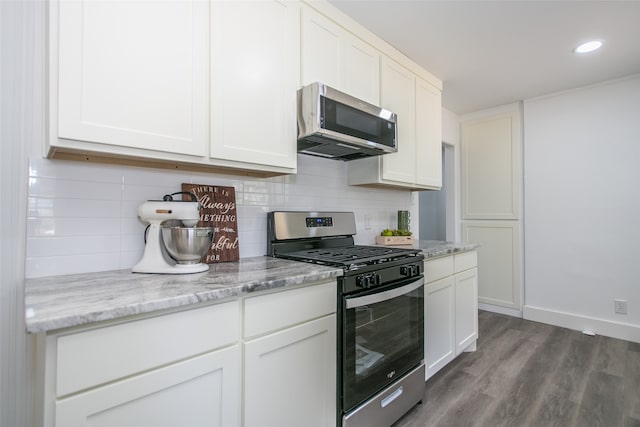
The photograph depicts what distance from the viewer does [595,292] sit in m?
3.07

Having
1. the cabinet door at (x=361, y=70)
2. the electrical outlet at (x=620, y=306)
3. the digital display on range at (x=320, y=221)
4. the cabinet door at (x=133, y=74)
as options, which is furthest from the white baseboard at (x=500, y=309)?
the cabinet door at (x=133, y=74)

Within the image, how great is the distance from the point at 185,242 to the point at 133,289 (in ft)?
0.92

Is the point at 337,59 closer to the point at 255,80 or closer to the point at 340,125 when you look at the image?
the point at 340,125

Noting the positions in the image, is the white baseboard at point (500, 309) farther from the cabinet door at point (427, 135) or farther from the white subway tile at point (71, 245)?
the white subway tile at point (71, 245)

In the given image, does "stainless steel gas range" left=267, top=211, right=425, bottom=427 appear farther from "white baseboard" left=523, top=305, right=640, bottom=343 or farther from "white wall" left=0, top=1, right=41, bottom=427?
"white baseboard" left=523, top=305, right=640, bottom=343

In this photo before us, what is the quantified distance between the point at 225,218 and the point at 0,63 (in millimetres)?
1044

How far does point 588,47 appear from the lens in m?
2.36

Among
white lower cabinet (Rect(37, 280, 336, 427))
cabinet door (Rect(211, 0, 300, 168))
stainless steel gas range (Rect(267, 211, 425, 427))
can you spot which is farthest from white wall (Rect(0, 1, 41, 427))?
stainless steel gas range (Rect(267, 211, 425, 427))

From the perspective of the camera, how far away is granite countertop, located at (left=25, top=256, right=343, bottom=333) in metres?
0.79

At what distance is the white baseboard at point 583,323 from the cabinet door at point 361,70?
3003mm

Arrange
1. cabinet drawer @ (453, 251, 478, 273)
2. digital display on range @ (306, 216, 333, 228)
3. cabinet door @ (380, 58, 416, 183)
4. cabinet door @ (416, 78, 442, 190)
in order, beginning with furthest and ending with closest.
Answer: cabinet door @ (416, 78, 442, 190)
cabinet drawer @ (453, 251, 478, 273)
cabinet door @ (380, 58, 416, 183)
digital display on range @ (306, 216, 333, 228)

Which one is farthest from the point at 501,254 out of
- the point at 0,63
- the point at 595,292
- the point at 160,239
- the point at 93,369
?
the point at 0,63

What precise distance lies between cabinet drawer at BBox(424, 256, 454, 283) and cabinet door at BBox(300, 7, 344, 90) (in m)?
1.29

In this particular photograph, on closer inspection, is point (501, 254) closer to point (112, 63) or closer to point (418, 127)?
point (418, 127)
